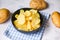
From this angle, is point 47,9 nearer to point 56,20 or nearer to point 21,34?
point 56,20

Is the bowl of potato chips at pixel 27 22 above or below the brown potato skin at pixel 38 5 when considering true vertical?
below

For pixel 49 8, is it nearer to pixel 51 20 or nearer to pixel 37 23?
pixel 51 20

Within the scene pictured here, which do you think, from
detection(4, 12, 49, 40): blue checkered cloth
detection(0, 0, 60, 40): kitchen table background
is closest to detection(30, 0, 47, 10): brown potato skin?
detection(0, 0, 60, 40): kitchen table background

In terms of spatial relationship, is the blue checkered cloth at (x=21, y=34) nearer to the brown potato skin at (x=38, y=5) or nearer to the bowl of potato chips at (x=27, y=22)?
the bowl of potato chips at (x=27, y=22)

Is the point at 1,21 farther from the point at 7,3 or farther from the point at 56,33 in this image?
the point at 56,33

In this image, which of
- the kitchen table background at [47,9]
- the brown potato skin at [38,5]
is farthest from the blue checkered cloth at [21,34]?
the brown potato skin at [38,5]

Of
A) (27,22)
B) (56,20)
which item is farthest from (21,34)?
(56,20)

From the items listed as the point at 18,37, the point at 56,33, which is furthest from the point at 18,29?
the point at 56,33

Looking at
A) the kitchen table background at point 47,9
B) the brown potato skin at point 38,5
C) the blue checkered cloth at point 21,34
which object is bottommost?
the blue checkered cloth at point 21,34

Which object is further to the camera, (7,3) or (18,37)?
(7,3)

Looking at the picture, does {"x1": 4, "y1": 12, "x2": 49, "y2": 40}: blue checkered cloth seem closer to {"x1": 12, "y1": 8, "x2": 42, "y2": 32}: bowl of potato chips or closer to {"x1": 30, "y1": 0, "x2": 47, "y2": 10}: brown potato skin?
{"x1": 12, "y1": 8, "x2": 42, "y2": 32}: bowl of potato chips
